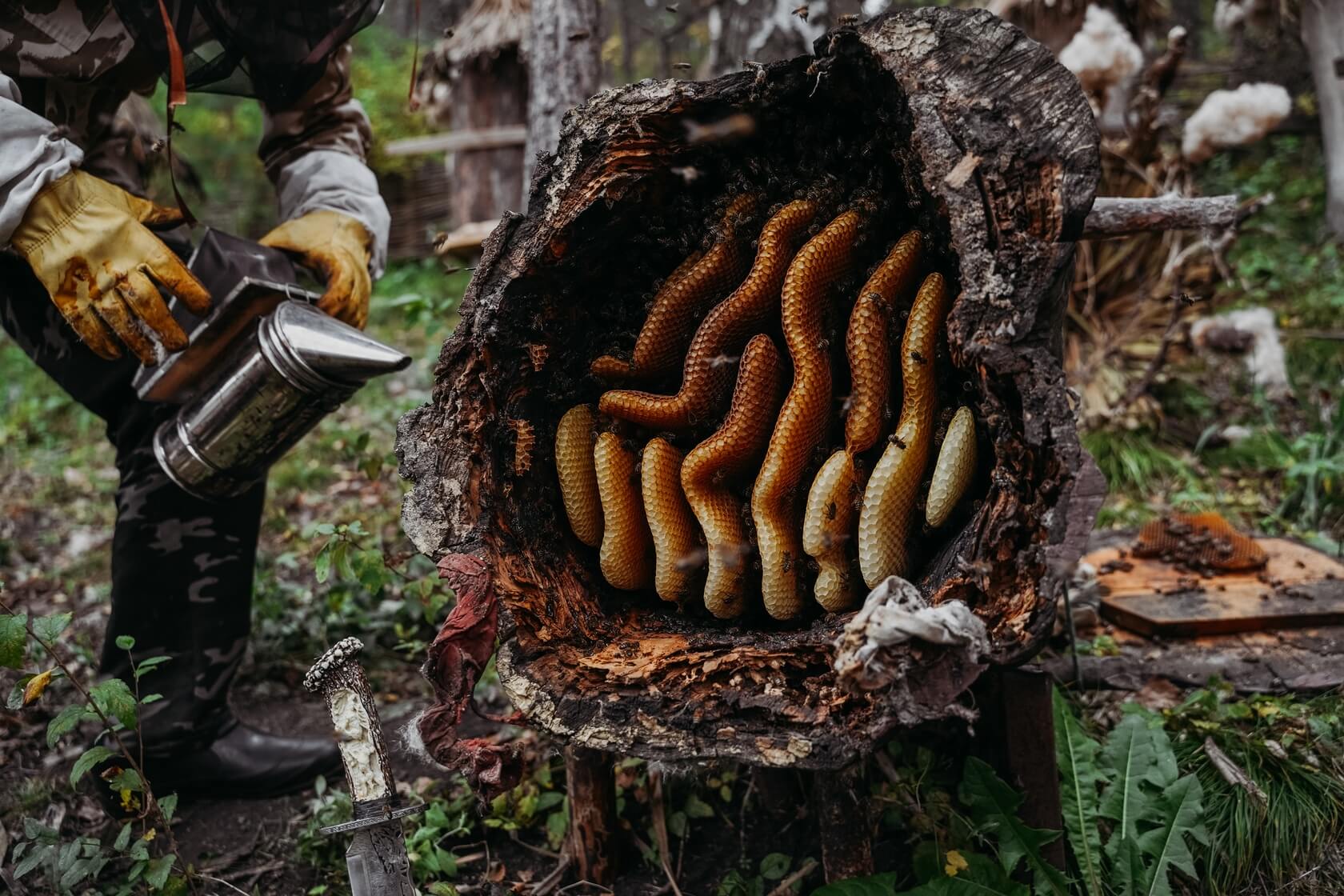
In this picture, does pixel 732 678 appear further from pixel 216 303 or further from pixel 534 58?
pixel 534 58

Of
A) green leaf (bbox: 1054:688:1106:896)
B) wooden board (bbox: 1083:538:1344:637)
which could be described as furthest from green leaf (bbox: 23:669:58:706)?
wooden board (bbox: 1083:538:1344:637)

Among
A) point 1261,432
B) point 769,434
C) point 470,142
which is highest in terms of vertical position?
point 470,142

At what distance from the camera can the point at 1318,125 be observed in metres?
7.20

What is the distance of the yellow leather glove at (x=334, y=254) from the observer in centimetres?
236

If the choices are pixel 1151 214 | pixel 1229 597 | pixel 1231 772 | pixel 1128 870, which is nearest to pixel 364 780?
pixel 1128 870

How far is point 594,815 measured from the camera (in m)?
1.98

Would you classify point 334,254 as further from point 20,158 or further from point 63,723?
point 63,723

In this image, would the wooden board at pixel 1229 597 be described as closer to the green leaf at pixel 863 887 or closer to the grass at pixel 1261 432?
the grass at pixel 1261 432

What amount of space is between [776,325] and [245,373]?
1.15 meters

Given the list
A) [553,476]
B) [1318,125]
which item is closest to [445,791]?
[553,476]

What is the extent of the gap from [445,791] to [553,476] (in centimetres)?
93

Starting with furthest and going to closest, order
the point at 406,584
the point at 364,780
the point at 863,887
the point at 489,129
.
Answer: the point at 489,129 → the point at 406,584 → the point at 863,887 → the point at 364,780

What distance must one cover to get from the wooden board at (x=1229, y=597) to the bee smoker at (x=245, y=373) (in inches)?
80.1

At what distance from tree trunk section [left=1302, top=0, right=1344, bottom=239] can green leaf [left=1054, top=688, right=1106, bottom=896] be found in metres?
5.53
